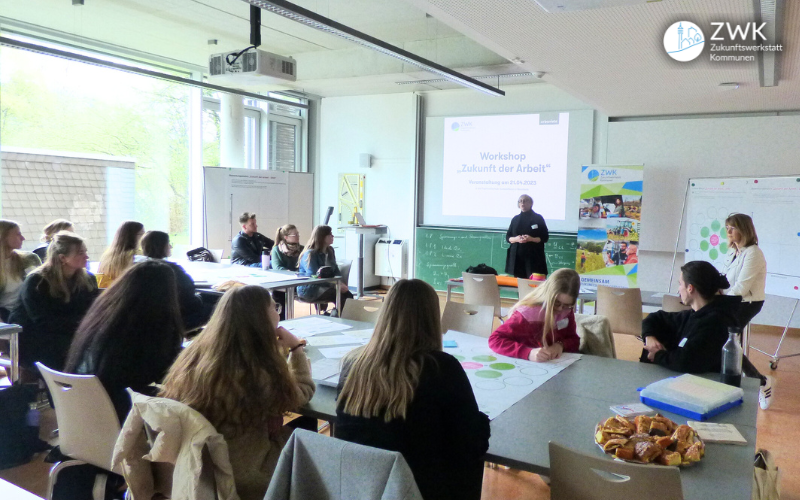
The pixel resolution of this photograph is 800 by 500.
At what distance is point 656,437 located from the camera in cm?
172

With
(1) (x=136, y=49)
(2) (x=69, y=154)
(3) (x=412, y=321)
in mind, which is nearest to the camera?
(3) (x=412, y=321)

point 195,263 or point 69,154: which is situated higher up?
point 69,154

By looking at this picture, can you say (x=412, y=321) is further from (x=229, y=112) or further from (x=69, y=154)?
(x=229, y=112)

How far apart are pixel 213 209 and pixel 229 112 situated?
139 centimetres

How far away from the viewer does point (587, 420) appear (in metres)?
2.00

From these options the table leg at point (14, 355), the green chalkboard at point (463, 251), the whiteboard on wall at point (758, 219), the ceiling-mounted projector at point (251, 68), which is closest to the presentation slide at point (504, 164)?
the green chalkboard at point (463, 251)

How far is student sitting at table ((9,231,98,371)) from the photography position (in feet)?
10.8

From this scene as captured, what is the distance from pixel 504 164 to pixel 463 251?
4.57 ft

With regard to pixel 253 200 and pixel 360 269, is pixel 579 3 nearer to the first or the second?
pixel 360 269

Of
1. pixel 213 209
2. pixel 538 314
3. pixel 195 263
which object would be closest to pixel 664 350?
pixel 538 314

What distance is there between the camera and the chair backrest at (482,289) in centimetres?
556

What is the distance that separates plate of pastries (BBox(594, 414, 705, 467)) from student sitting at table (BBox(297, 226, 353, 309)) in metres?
4.07

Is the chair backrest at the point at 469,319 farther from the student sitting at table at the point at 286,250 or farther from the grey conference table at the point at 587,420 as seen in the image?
the student sitting at table at the point at 286,250

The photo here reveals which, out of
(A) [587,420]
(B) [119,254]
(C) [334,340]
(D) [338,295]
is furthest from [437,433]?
(D) [338,295]
